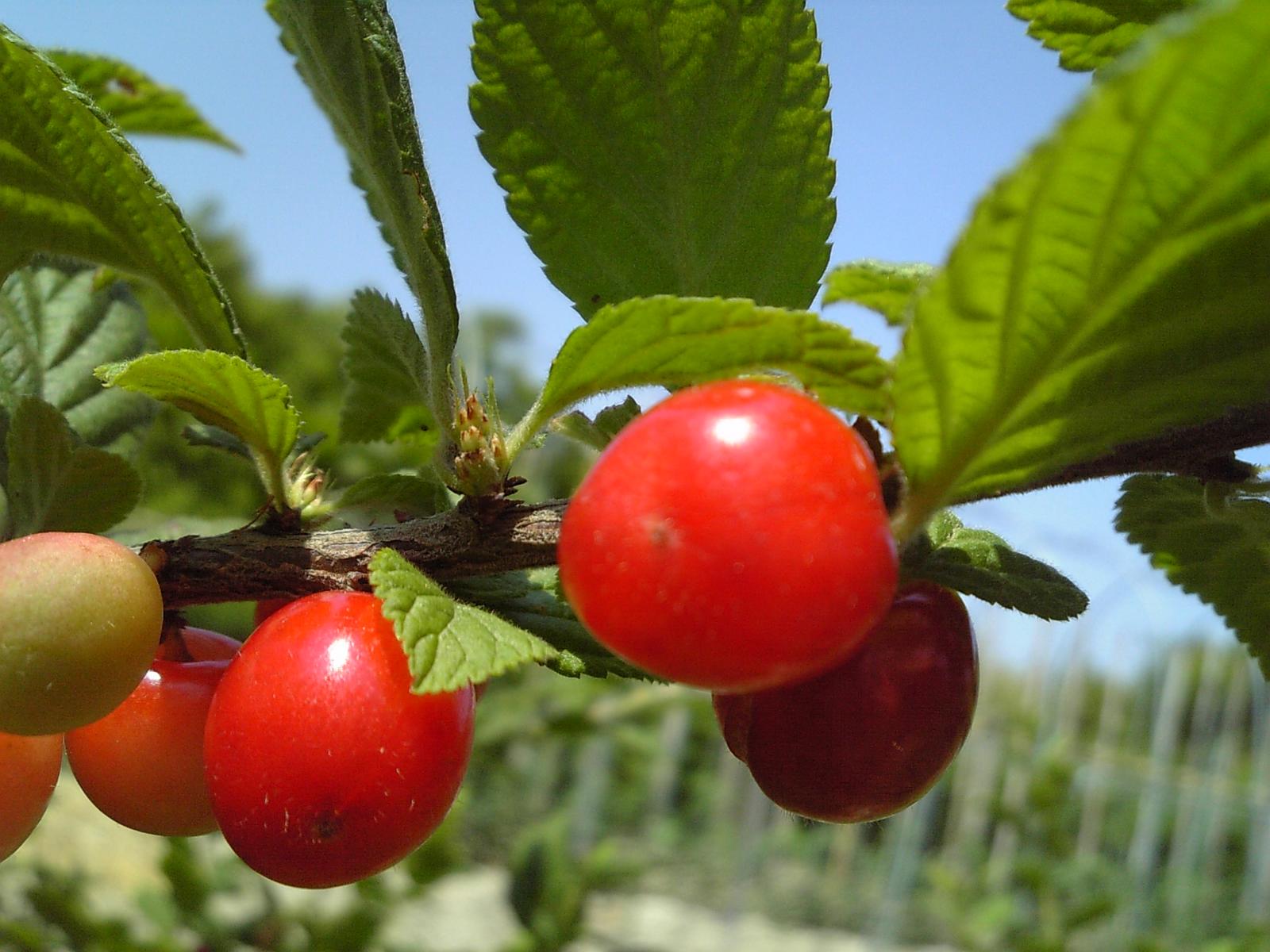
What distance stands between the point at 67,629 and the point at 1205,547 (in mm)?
659

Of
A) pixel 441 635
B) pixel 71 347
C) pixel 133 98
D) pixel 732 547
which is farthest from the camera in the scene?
pixel 133 98

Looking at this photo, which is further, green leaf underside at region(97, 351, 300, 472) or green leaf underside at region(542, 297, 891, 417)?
green leaf underside at region(97, 351, 300, 472)

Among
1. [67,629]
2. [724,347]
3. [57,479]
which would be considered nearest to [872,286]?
[724,347]

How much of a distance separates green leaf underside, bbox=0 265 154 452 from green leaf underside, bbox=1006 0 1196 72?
2.55ft

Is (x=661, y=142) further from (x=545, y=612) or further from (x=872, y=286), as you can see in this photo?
(x=545, y=612)

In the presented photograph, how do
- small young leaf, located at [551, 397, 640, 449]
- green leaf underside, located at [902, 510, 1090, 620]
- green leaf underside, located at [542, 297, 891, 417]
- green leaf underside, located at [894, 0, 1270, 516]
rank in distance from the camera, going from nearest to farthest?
green leaf underside, located at [894, 0, 1270, 516], green leaf underside, located at [542, 297, 891, 417], green leaf underside, located at [902, 510, 1090, 620], small young leaf, located at [551, 397, 640, 449]

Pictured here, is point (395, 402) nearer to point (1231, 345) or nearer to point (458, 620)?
point (458, 620)

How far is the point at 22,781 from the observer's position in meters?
0.66

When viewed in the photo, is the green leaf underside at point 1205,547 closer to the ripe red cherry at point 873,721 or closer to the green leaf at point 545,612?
the ripe red cherry at point 873,721

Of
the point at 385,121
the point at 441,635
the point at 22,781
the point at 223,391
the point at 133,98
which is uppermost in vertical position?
the point at 133,98

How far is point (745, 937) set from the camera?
989 cm

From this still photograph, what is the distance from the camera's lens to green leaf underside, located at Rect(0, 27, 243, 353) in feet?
2.00

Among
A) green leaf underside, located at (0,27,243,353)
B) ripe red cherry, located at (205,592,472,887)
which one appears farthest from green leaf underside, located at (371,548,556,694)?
green leaf underside, located at (0,27,243,353)

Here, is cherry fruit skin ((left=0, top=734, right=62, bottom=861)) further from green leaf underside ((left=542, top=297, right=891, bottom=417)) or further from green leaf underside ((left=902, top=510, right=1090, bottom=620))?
green leaf underside ((left=902, top=510, right=1090, bottom=620))
